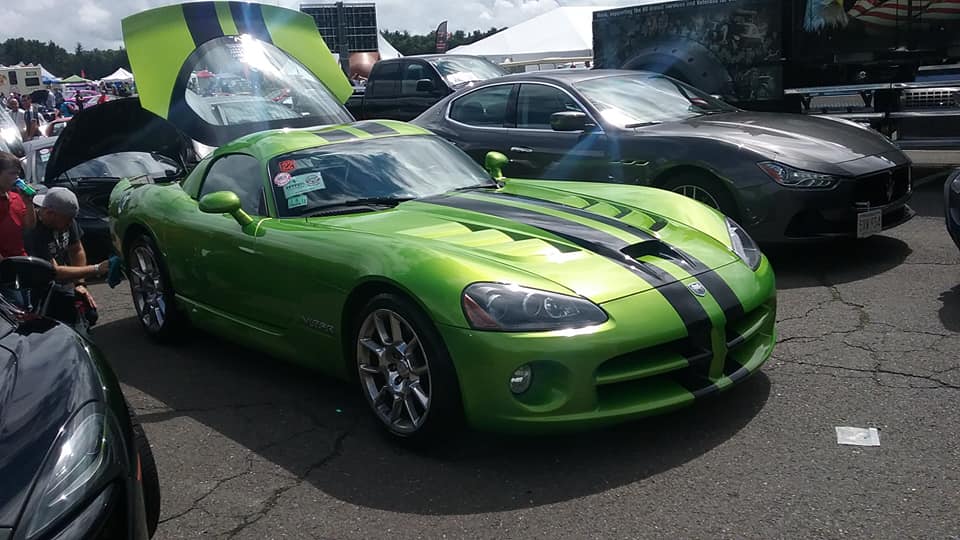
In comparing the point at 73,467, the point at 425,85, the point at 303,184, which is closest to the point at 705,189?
the point at 303,184

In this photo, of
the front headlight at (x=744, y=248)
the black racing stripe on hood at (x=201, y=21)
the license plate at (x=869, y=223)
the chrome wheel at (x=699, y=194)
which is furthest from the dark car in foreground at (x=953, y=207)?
the black racing stripe on hood at (x=201, y=21)

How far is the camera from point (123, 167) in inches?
355

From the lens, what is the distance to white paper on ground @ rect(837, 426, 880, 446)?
3.68m

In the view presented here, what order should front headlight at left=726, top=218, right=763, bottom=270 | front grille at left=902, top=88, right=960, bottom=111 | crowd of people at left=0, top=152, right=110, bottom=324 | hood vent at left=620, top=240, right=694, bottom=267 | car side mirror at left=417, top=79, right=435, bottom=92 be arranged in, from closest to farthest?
hood vent at left=620, top=240, right=694, bottom=267
front headlight at left=726, top=218, right=763, bottom=270
crowd of people at left=0, top=152, right=110, bottom=324
front grille at left=902, top=88, right=960, bottom=111
car side mirror at left=417, top=79, right=435, bottom=92

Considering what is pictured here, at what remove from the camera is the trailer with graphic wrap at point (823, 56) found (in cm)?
1007

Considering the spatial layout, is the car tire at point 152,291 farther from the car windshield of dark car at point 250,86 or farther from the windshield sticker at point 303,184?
the car windshield of dark car at point 250,86

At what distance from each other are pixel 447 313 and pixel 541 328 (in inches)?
14.6

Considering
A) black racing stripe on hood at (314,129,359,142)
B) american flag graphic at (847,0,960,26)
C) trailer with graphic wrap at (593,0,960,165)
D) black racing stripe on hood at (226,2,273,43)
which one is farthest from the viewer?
american flag graphic at (847,0,960,26)

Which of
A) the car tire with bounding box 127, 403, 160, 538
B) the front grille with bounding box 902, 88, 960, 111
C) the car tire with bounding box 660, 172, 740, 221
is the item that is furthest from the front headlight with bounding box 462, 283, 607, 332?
the front grille with bounding box 902, 88, 960, 111

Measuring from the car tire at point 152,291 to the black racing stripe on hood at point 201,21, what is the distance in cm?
261

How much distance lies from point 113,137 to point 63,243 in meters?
4.37

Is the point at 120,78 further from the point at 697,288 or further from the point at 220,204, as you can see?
the point at 697,288

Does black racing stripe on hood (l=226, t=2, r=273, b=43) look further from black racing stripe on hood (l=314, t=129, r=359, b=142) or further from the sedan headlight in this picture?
the sedan headlight

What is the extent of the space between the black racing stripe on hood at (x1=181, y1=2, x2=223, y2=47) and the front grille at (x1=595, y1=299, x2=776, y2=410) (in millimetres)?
5816
